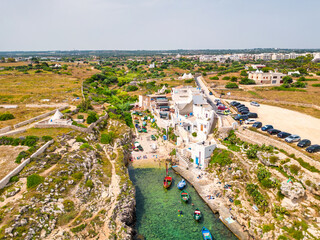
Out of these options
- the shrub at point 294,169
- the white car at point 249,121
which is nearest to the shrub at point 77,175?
the shrub at point 294,169

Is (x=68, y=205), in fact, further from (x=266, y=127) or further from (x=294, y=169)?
(x=266, y=127)

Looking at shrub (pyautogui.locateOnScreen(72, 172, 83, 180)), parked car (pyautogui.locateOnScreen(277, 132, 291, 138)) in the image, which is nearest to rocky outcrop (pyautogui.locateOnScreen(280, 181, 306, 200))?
parked car (pyautogui.locateOnScreen(277, 132, 291, 138))

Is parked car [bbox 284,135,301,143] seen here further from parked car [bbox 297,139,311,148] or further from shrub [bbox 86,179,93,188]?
shrub [bbox 86,179,93,188]

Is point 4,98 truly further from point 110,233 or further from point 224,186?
point 224,186

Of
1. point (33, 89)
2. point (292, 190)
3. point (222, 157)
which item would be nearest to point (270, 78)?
point (222, 157)

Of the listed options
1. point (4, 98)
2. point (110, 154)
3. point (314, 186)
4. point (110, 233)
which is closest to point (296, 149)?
point (314, 186)
